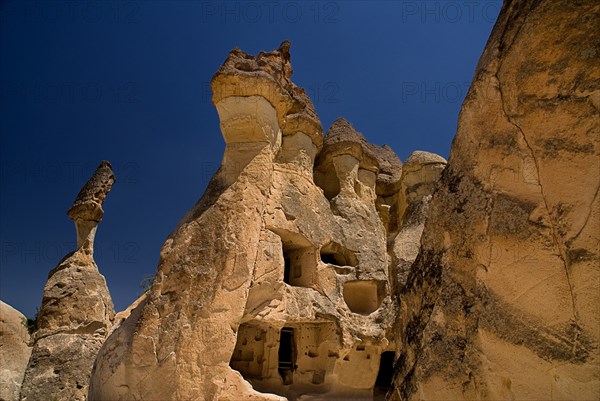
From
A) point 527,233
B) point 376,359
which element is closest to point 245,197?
point 376,359

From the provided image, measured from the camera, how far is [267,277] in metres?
8.30

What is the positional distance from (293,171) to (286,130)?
1081 millimetres

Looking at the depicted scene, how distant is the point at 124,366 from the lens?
6.36m

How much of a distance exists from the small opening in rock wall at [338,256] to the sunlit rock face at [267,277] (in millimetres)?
23

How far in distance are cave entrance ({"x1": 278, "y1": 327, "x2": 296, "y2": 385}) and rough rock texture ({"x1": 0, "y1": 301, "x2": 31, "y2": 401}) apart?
481 centimetres

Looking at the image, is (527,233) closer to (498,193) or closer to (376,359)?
(498,193)

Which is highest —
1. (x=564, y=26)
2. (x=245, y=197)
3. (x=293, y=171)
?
(x=293, y=171)

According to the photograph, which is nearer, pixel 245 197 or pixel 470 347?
pixel 470 347

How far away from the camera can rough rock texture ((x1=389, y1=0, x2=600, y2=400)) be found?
5.73ft

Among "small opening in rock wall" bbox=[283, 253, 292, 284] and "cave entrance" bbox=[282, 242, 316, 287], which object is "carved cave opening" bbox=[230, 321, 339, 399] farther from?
"small opening in rock wall" bbox=[283, 253, 292, 284]

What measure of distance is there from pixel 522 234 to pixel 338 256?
9039mm

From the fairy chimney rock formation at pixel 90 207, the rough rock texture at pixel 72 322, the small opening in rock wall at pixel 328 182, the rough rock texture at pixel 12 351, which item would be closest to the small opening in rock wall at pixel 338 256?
the small opening in rock wall at pixel 328 182

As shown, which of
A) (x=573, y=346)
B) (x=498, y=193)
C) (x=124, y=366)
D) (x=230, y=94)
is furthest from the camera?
(x=230, y=94)

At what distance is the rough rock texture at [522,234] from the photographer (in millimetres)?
1745
